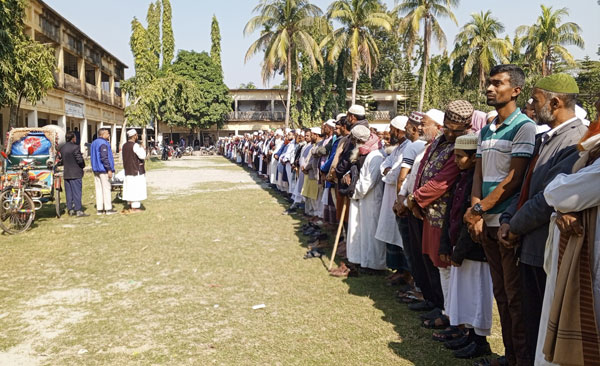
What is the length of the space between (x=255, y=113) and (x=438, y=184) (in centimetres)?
4353

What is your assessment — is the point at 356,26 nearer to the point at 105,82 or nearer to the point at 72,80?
the point at 72,80

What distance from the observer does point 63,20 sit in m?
23.8

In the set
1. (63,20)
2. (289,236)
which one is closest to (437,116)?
(289,236)

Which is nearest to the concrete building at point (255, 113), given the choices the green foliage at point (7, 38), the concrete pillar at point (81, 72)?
the concrete pillar at point (81, 72)

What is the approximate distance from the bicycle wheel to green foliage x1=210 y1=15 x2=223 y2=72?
133 ft

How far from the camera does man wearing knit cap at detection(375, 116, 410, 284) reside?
4.95 metres

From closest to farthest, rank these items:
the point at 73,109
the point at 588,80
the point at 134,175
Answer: the point at 134,175
the point at 73,109
the point at 588,80

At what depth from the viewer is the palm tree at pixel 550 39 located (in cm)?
3288

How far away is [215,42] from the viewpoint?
4825cm

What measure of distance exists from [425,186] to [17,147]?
8.34 meters

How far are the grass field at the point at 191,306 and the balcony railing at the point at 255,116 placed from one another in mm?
38827

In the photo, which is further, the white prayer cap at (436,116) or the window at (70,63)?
the window at (70,63)

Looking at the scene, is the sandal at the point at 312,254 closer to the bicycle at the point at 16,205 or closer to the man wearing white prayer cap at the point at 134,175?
the bicycle at the point at 16,205

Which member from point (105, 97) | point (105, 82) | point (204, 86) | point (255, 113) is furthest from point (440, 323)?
point (255, 113)
